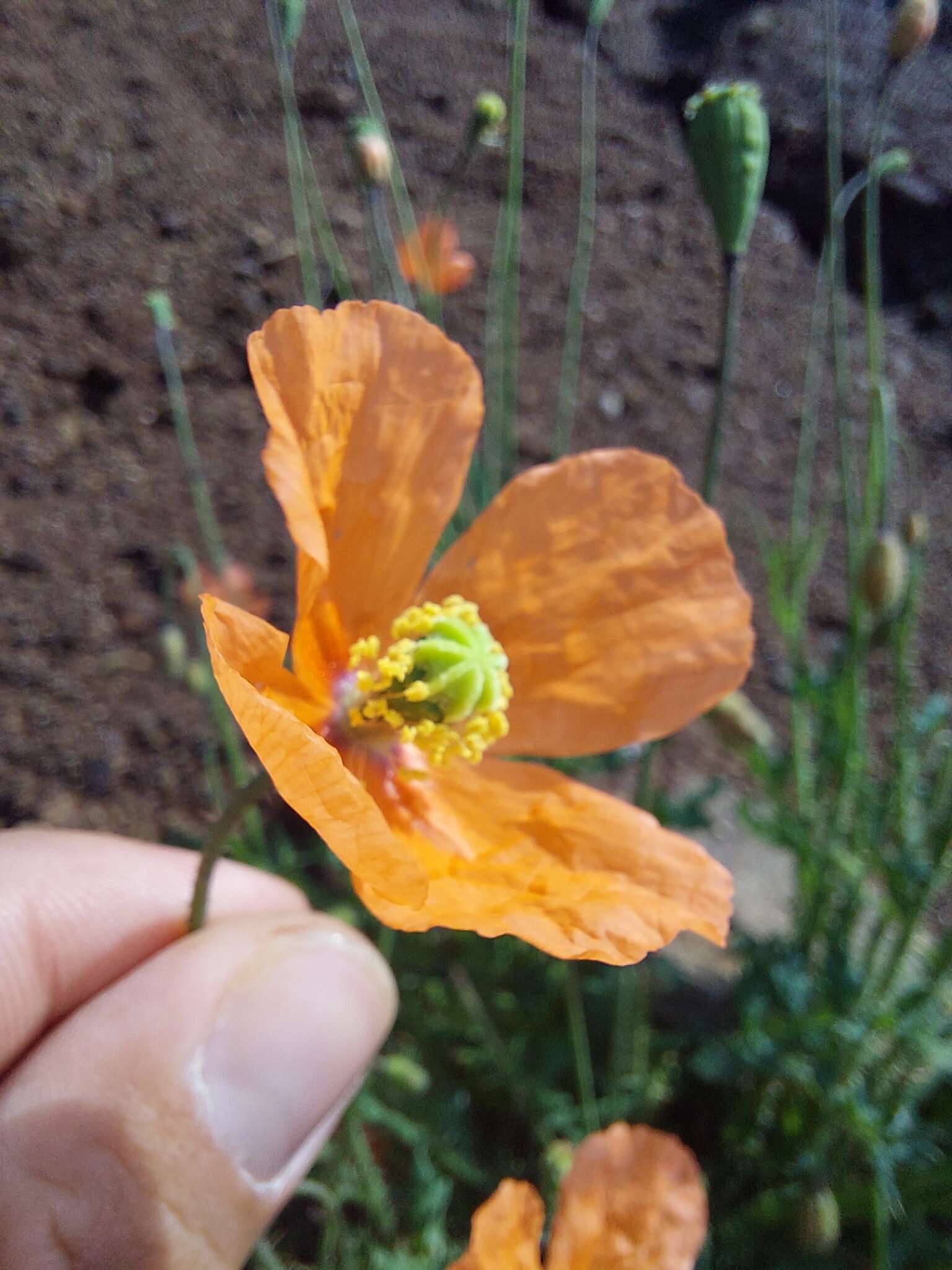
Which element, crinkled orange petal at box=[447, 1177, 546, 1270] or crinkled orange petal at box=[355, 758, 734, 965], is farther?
crinkled orange petal at box=[447, 1177, 546, 1270]

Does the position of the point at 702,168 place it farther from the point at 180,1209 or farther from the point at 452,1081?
the point at 452,1081

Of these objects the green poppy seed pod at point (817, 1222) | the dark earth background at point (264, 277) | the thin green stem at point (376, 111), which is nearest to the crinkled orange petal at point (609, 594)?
the thin green stem at point (376, 111)

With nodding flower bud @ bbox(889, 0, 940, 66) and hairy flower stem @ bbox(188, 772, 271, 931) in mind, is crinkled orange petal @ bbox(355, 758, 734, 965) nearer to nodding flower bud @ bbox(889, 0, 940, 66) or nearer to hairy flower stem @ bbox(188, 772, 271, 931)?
hairy flower stem @ bbox(188, 772, 271, 931)

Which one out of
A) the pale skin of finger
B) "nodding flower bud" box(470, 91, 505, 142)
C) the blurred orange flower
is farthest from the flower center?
the blurred orange flower

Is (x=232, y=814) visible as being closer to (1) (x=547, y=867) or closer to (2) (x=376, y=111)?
(1) (x=547, y=867)

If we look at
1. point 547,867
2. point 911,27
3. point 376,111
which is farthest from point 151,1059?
point 376,111

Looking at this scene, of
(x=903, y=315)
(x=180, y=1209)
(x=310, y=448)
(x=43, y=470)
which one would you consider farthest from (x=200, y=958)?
(x=903, y=315)

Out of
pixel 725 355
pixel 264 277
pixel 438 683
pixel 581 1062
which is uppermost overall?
pixel 264 277
